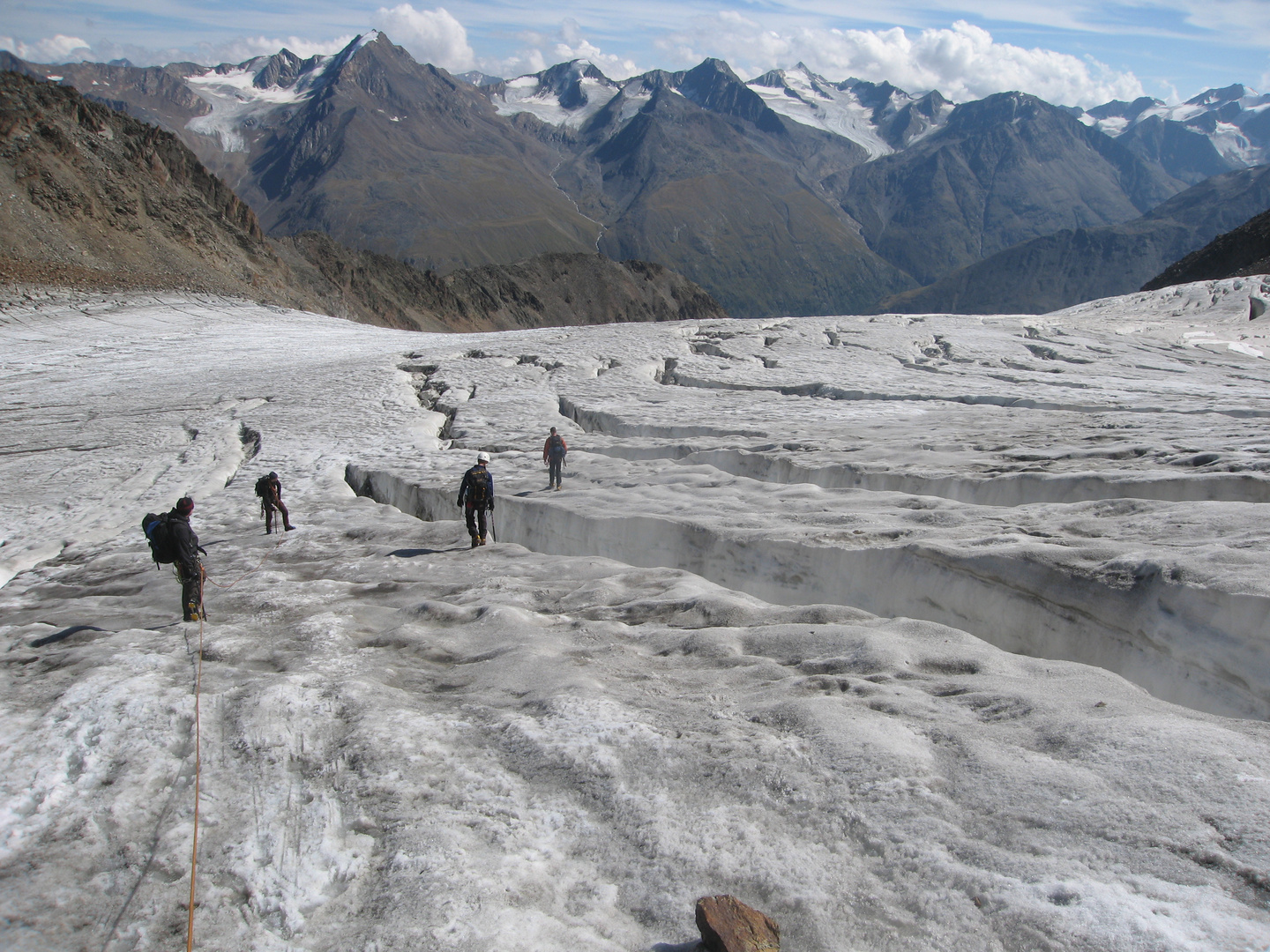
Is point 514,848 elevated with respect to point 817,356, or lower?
lower

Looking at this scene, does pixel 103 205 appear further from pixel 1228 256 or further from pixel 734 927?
pixel 1228 256

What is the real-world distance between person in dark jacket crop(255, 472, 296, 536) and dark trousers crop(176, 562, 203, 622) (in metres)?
3.43

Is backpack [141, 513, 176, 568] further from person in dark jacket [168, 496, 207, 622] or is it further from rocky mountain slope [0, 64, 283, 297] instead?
rocky mountain slope [0, 64, 283, 297]

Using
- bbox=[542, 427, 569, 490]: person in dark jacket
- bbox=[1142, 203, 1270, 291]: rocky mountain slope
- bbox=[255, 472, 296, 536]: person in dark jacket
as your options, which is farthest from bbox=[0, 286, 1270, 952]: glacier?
bbox=[1142, 203, 1270, 291]: rocky mountain slope

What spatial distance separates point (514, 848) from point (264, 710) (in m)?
2.35

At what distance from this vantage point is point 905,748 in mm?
4852

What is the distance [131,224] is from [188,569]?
54.6 m

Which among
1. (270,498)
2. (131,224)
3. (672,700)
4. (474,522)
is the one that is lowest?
(672,700)

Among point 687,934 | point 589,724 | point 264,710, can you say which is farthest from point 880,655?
point 264,710

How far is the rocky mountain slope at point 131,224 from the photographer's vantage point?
146ft

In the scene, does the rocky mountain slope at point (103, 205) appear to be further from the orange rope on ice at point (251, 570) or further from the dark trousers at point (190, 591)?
the dark trousers at point (190, 591)

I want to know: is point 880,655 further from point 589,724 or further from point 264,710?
point 264,710

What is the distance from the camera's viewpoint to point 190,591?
7.51m

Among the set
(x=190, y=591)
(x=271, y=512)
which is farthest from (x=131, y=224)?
(x=190, y=591)
